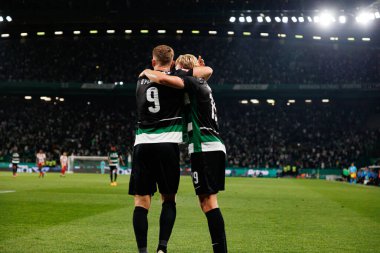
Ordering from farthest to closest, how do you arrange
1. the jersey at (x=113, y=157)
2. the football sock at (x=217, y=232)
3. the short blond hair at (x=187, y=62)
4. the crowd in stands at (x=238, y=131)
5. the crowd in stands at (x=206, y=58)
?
the crowd in stands at (x=206, y=58) → the crowd in stands at (x=238, y=131) → the jersey at (x=113, y=157) → the short blond hair at (x=187, y=62) → the football sock at (x=217, y=232)

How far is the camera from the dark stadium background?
4878cm

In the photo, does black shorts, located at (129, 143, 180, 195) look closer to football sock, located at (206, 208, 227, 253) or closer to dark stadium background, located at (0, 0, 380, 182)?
football sock, located at (206, 208, 227, 253)

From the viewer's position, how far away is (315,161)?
5134 centimetres

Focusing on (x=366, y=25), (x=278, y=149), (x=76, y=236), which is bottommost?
(x=76, y=236)

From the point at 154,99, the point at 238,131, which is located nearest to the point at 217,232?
the point at 154,99

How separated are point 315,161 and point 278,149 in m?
4.40

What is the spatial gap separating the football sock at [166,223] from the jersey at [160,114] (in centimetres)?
79

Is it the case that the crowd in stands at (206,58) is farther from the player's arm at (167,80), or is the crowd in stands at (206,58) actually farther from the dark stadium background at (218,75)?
the player's arm at (167,80)

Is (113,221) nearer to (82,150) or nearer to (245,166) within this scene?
(245,166)

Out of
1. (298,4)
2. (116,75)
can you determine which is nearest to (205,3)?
(298,4)

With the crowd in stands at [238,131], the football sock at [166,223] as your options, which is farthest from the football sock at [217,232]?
the crowd in stands at [238,131]

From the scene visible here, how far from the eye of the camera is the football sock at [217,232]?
5473mm

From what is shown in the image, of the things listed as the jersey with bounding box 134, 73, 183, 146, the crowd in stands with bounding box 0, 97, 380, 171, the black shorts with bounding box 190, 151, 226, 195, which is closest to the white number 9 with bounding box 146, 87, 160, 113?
the jersey with bounding box 134, 73, 183, 146

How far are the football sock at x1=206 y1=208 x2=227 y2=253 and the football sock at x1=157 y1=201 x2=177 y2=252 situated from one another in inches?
21.3
